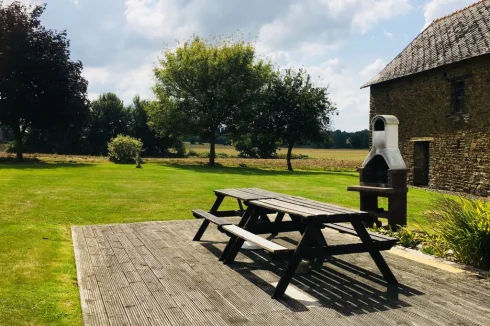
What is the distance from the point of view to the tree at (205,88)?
1474 inches

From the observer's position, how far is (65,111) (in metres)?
36.2

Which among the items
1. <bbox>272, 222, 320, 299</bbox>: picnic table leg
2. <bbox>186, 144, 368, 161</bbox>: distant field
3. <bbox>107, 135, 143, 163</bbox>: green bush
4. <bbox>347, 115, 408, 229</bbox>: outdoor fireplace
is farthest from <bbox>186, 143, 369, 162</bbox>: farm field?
<bbox>272, 222, 320, 299</bbox>: picnic table leg

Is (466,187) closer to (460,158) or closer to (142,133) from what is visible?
(460,158)

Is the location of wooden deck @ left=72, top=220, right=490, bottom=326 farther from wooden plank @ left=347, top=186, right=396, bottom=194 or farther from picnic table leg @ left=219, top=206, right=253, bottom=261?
wooden plank @ left=347, top=186, right=396, bottom=194

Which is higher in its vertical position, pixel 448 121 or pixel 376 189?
pixel 448 121

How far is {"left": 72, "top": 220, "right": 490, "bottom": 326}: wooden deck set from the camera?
14.4 ft

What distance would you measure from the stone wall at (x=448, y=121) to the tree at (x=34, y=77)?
84.4ft

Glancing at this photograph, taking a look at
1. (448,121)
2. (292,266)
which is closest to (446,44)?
(448,121)

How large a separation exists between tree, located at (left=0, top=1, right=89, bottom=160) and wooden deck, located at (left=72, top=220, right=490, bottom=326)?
31.8 meters

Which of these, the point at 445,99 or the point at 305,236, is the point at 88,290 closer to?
the point at 305,236

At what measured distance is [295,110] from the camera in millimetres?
37188

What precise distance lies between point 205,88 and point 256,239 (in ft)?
110

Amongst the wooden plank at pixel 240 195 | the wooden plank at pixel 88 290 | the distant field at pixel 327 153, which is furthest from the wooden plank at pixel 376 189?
the distant field at pixel 327 153

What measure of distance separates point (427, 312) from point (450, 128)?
18.2 m
